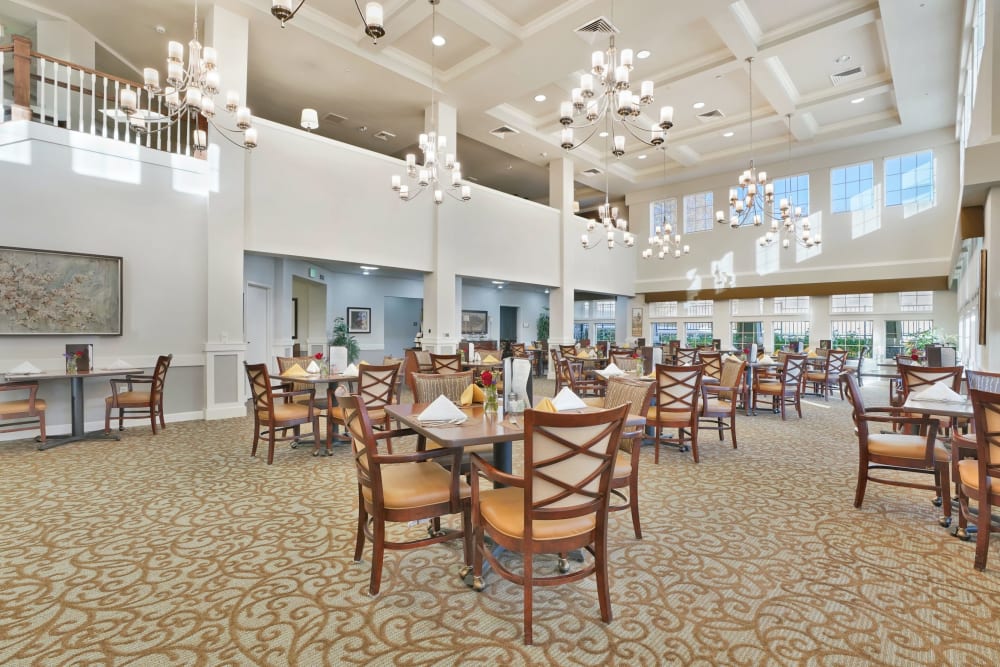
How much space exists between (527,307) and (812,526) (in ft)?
47.9

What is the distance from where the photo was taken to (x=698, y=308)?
47.1 feet

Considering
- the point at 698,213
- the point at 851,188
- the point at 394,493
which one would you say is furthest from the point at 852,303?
the point at 394,493

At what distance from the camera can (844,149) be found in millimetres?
11586

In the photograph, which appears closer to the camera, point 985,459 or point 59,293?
point 985,459

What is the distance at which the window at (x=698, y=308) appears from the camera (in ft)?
46.5

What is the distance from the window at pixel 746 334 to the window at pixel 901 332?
2.75 metres

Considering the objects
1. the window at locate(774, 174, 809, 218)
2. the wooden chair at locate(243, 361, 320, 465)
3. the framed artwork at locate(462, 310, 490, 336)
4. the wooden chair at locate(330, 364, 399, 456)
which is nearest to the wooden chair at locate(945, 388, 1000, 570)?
the wooden chair at locate(330, 364, 399, 456)

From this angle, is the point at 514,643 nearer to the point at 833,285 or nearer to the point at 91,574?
the point at 91,574

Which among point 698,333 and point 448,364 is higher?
point 698,333

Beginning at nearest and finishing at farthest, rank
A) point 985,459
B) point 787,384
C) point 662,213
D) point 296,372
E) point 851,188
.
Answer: point 985,459 < point 296,372 < point 787,384 < point 851,188 < point 662,213

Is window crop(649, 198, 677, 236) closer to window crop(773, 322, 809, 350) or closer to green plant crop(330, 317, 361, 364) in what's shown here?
window crop(773, 322, 809, 350)

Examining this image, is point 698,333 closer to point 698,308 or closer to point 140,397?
point 698,308

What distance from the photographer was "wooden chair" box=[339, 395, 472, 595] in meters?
2.22

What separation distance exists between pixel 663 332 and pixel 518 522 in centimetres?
1396
